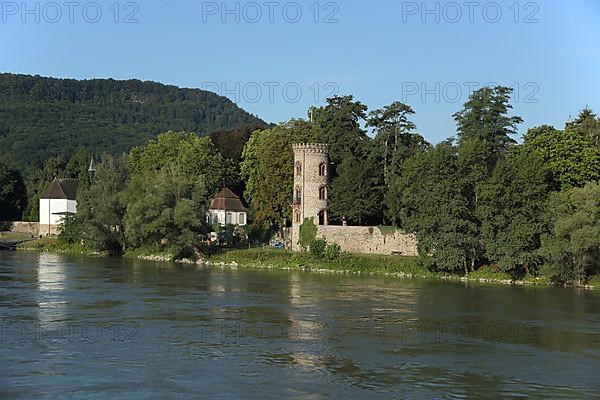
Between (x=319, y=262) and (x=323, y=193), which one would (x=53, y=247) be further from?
(x=319, y=262)

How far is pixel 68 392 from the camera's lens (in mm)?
19672

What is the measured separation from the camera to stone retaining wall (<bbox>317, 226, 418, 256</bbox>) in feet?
176

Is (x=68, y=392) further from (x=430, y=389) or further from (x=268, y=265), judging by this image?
(x=268, y=265)

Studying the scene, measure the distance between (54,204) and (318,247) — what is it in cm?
3918

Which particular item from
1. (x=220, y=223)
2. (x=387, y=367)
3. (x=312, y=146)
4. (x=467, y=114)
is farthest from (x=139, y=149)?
(x=387, y=367)

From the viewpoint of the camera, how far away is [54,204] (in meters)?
84.8

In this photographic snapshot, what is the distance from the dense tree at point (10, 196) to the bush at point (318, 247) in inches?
1807

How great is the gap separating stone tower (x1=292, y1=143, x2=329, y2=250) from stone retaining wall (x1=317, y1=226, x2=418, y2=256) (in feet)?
6.97

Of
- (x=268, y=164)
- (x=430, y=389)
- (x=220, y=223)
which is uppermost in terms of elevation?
(x=268, y=164)

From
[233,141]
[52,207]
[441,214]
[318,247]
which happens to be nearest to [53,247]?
[52,207]

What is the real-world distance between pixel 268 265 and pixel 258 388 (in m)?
33.5

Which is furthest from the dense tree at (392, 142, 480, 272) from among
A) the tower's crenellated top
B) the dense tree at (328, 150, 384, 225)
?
the tower's crenellated top

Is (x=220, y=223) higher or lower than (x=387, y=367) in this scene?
higher

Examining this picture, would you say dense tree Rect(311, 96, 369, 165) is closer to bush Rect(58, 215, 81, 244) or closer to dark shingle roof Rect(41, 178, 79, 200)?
bush Rect(58, 215, 81, 244)
